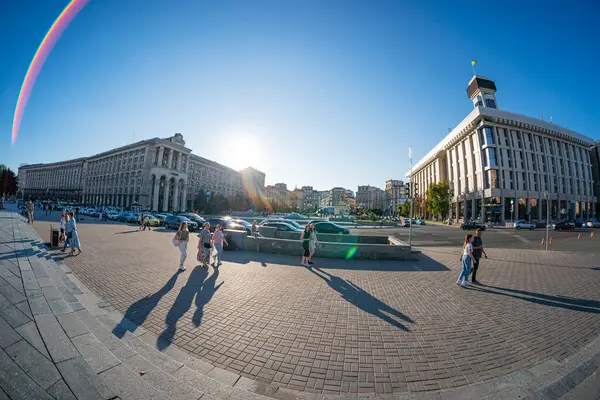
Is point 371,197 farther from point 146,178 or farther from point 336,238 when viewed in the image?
point 336,238

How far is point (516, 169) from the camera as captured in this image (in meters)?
51.1

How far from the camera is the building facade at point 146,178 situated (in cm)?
7788

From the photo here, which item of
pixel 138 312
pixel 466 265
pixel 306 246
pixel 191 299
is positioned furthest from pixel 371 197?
pixel 138 312

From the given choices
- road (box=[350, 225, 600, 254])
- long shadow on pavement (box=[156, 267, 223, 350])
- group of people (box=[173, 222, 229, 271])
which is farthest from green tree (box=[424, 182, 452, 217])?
long shadow on pavement (box=[156, 267, 223, 350])

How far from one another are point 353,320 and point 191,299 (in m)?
3.84

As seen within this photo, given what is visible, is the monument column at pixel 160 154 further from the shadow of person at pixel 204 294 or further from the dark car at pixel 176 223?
the shadow of person at pixel 204 294

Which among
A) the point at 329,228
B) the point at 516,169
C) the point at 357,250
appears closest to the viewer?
the point at 357,250

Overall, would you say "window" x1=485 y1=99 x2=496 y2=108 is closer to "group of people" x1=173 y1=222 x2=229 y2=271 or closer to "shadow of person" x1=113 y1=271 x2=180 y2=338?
"group of people" x1=173 y1=222 x2=229 y2=271

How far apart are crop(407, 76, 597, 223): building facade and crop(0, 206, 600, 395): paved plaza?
53.8 metres

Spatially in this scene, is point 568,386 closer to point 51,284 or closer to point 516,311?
point 516,311

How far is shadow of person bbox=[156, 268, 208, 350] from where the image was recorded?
3.77 metres

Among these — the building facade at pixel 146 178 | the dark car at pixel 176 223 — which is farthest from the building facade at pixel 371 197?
the dark car at pixel 176 223

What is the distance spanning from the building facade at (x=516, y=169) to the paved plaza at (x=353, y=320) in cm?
5380

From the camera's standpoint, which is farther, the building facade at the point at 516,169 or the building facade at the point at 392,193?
the building facade at the point at 392,193
